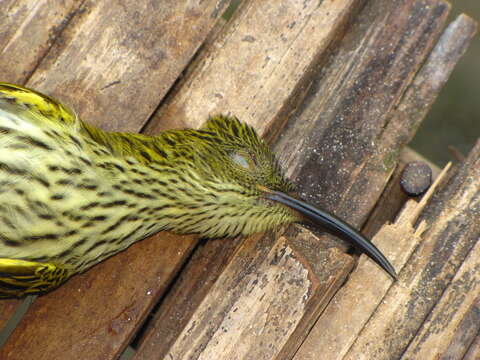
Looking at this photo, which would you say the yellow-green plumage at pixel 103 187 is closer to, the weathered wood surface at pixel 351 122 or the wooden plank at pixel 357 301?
the weathered wood surface at pixel 351 122

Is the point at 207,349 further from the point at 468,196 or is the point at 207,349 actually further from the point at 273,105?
the point at 468,196

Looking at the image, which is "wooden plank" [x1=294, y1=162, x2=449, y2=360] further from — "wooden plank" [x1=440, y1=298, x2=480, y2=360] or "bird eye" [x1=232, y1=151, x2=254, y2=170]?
"bird eye" [x1=232, y1=151, x2=254, y2=170]

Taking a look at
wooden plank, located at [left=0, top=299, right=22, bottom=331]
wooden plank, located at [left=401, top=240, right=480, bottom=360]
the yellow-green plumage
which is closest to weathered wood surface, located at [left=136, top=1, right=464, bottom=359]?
the yellow-green plumage

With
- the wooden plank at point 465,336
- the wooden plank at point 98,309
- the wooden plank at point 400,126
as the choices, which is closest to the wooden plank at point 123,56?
the wooden plank at point 98,309

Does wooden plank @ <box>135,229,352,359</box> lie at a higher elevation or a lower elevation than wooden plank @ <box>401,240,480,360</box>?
lower

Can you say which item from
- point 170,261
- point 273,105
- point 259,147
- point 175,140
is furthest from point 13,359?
point 273,105

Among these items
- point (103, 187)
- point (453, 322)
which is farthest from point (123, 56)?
point (453, 322)
